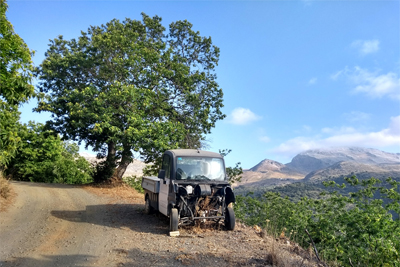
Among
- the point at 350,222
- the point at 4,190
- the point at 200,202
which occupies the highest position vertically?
the point at 4,190

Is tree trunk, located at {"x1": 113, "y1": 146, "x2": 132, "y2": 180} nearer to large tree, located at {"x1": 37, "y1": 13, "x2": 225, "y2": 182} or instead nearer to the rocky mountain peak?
large tree, located at {"x1": 37, "y1": 13, "x2": 225, "y2": 182}

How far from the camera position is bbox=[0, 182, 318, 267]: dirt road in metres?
6.83

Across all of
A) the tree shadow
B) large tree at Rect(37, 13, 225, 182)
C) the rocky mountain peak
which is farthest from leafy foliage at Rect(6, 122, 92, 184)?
the rocky mountain peak

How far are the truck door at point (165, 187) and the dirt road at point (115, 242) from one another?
676 millimetres

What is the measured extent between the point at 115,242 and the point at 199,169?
128 inches

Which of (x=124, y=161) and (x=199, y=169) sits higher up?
(x=124, y=161)

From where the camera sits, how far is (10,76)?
10.3 metres

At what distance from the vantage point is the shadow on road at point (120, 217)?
33.9 ft

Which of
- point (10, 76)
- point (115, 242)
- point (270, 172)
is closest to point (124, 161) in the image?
point (10, 76)

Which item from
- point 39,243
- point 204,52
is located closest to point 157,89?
point 204,52

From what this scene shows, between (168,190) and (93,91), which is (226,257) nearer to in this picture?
(168,190)

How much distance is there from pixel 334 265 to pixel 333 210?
5280 millimetres

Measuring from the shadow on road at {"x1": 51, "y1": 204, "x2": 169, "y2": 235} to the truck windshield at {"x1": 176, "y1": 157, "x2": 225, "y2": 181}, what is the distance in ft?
6.11

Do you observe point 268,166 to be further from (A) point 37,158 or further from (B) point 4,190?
(B) point 4,190
